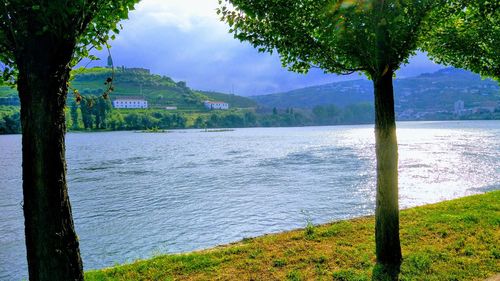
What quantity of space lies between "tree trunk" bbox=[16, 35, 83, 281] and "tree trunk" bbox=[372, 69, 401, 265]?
24.4ft

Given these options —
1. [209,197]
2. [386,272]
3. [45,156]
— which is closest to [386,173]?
[386,272]

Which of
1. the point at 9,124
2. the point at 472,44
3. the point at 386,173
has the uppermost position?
the point at 9,124

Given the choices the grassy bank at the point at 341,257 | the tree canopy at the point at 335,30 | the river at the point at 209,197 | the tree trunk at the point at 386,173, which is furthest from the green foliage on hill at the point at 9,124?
the tree trunk at the point at 386,173

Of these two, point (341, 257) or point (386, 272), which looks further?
point (341, 257)

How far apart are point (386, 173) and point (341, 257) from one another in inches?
109

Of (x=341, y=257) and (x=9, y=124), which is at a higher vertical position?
(x=9, y=124)

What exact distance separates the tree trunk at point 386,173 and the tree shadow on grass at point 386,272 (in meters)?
0.19

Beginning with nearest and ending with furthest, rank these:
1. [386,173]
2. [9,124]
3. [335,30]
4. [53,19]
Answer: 1. [53,19]
2. [335,30]
3. [386,173]
4. [9,124]

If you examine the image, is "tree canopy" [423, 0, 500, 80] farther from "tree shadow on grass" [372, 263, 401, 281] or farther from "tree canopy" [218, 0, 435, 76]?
"tree shadow on grass" [372, 263, 401, 281]

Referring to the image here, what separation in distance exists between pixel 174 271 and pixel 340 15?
8.01m

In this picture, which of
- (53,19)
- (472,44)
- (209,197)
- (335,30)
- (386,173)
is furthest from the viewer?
(209,197)

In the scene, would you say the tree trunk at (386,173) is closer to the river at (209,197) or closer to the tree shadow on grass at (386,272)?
the tree shadow on grass at (386,272)

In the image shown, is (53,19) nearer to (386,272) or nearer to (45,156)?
(45,156)

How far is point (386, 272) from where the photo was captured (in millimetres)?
9172
